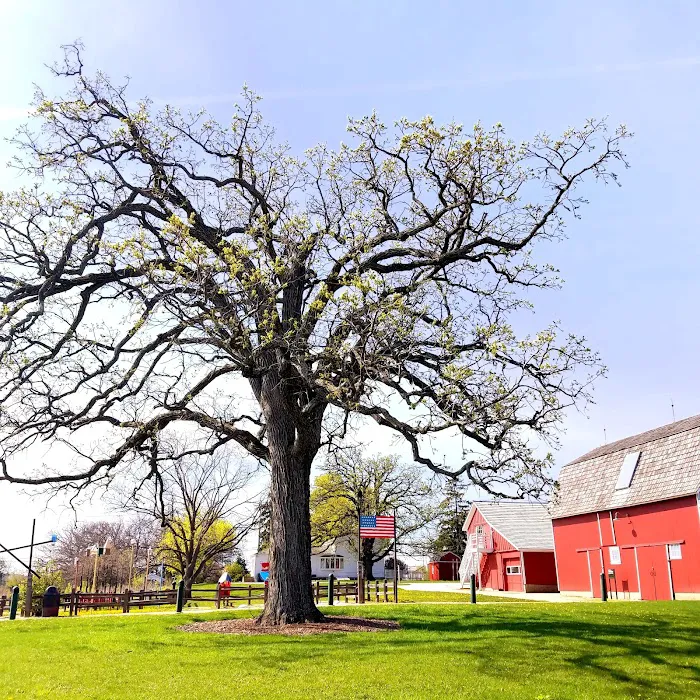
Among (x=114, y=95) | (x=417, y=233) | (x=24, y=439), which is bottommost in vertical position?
(x=24, y=439)

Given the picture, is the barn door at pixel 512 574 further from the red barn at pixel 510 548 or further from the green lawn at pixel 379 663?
the green lawn at pixel 379 663

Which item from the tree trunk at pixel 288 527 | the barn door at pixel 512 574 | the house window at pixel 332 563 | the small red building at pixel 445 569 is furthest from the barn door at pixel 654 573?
the house window at pixel 332 563

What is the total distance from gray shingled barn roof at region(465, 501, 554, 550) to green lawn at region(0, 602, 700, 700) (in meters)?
22.2

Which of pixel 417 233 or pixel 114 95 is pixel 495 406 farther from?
pixel 114 95

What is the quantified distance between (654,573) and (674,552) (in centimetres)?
162

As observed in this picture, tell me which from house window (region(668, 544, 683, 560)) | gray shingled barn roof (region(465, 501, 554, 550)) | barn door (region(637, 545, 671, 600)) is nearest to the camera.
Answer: house window (region(668, 544, 683, 560))

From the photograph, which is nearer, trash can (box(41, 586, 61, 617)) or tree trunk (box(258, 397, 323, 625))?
tree trunk (box(258, 397, 323, 625))

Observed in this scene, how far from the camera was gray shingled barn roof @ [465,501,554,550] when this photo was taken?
36688mm

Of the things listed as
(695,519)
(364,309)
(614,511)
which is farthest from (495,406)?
(614,511)

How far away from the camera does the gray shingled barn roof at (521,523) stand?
120 feet

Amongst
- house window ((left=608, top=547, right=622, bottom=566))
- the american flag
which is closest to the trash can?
the american flag

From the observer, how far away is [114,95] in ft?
52.0

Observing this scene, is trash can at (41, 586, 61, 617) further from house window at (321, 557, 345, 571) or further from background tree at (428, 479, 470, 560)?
house window at (321, 557, 345, 571)

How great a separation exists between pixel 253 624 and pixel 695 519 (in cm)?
1840
